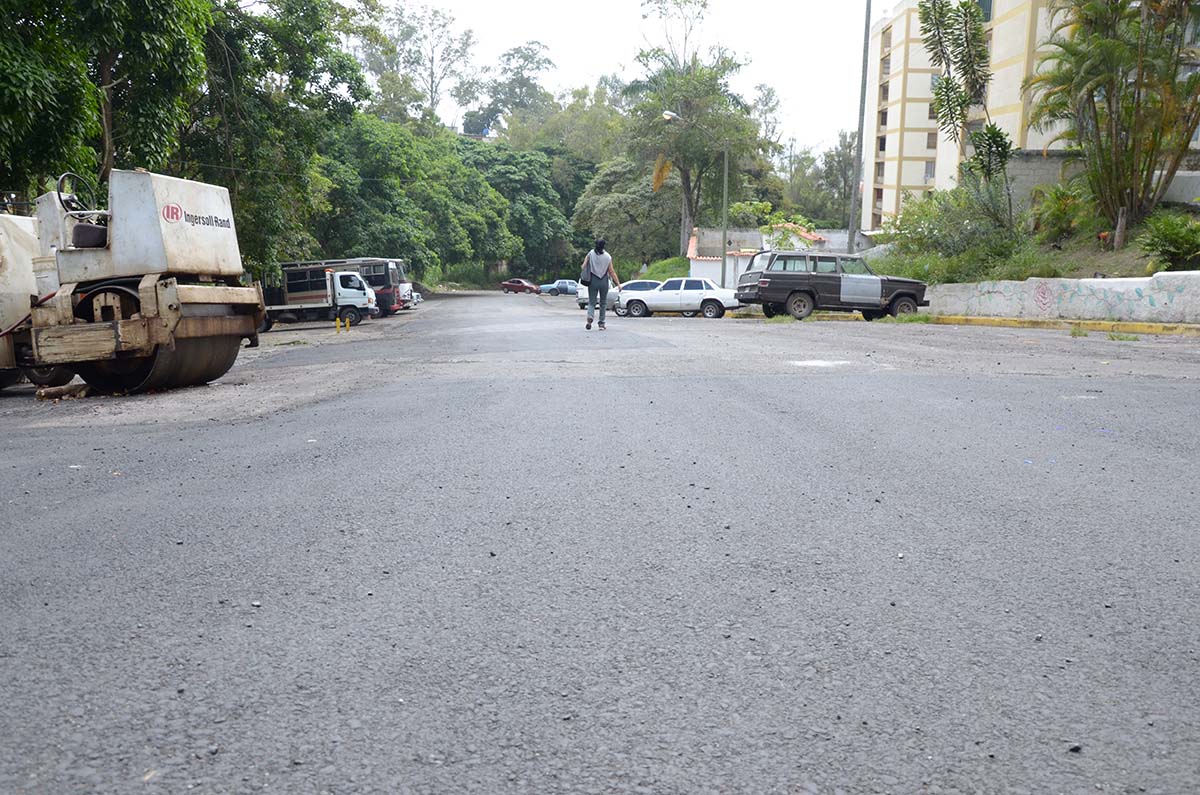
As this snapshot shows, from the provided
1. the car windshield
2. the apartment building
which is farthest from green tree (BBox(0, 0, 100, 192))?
the apartment building

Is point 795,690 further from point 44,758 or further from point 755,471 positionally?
point 755,471

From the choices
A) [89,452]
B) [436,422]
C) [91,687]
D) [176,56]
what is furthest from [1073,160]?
[91,687]

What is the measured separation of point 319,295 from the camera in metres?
35.7

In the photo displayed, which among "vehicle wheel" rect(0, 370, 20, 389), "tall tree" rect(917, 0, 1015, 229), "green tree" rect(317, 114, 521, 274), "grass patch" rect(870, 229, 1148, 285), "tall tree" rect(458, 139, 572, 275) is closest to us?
"vehicle wheel" rect(0, 370, 20, 389)

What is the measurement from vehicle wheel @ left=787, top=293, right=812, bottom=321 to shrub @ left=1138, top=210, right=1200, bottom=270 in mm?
7850

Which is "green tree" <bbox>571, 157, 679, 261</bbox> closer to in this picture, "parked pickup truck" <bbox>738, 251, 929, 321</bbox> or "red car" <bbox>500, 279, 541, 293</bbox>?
"red car" <bbox>500, 279, 541, 293</bbox>

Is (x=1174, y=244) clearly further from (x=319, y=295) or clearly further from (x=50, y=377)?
(x=319, y=295)

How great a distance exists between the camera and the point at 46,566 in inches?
176

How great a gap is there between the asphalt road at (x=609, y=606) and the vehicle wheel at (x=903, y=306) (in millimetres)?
17946

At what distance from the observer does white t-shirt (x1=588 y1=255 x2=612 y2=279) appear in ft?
58.9

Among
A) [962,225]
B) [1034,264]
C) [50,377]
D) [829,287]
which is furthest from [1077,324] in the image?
[50,377]

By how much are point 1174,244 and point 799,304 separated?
8627mm

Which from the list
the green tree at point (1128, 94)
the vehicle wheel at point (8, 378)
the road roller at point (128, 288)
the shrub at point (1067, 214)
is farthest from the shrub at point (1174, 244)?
the vehicle wheel at point (8, 378)

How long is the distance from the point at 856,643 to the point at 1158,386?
8322 millimetres
